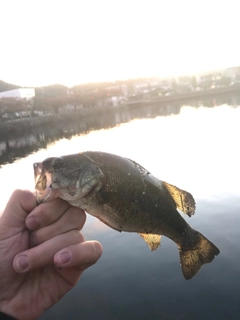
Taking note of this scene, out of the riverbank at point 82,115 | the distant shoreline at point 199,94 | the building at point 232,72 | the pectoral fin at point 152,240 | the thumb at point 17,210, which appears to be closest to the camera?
the thumb at point 17,210

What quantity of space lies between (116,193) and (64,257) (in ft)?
2.37

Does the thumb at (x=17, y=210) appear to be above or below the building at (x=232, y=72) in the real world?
below

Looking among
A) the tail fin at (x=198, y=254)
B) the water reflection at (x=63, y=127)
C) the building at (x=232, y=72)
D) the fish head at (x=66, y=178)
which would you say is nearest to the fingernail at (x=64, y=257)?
the fish head at (x=66, y=178)

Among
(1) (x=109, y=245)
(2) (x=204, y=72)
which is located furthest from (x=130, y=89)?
(1) (x=109, y=245)

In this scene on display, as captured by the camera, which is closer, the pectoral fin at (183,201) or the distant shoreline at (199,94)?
the pectoral fin at (183,201)

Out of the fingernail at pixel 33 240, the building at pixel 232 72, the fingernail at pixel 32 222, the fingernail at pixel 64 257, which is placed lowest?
the fingernail at pixel 64 257

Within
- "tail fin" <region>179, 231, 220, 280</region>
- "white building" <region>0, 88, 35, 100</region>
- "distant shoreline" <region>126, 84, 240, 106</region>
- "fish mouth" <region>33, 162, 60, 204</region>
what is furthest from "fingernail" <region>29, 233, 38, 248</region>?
"white building" <region>0, 88, 35, 100</region>

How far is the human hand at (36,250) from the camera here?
252 cm

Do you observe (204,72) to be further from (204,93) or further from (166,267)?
(166,267)

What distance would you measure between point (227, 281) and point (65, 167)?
692cm

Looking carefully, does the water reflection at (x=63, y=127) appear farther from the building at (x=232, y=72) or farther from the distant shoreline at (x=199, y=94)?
the building at (x=232, y=72)

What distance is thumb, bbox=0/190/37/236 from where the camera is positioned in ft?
8.86

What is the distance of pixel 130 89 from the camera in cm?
16838

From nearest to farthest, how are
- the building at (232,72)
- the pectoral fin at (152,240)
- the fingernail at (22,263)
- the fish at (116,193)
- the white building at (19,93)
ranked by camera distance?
the fingernail at (22,263) → the fish at (116,193) → the pectoral fin at (152,240) → the white building at (19,93) → the building at (232,72)
